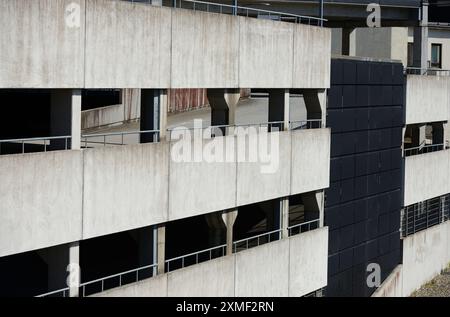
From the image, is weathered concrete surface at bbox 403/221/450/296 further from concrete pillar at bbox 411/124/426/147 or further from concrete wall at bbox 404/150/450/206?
concrete pillar at bbox 411/124/426/147

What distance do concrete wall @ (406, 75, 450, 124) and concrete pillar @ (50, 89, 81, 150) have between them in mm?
17456

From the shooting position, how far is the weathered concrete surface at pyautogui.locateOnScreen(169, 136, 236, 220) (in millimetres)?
20469

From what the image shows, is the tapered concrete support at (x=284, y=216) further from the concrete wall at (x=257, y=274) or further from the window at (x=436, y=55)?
the window at (x=436, y=55)

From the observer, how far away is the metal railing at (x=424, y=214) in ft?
111

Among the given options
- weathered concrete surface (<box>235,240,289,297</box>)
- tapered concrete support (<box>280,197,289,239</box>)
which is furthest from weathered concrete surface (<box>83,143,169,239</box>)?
tapered concrete support (<box>280,197,289,239</box>)

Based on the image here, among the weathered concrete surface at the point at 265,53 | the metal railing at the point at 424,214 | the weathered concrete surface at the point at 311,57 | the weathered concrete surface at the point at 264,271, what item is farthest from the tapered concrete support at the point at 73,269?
the metal railing at the point at 424,214

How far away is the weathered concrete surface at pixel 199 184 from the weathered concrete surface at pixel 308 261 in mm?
3796

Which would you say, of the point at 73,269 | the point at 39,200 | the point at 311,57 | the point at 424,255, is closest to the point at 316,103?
the point at 311,57

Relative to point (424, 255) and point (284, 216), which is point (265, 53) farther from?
point (424, 255)

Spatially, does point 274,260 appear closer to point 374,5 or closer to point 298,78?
point 298,78

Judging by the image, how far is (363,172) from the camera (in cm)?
2939

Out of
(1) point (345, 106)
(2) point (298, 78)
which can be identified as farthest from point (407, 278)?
(2) point (298, 78)

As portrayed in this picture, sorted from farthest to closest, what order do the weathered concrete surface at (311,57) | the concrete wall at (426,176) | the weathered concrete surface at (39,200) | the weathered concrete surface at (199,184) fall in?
the concrete wall at (426,176)
the weathered concrete surface at (311,57)
the weathered concrete surface at (199,184)
the weathered concrete surface at (39,200)

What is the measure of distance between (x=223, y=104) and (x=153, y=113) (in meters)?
2.87
